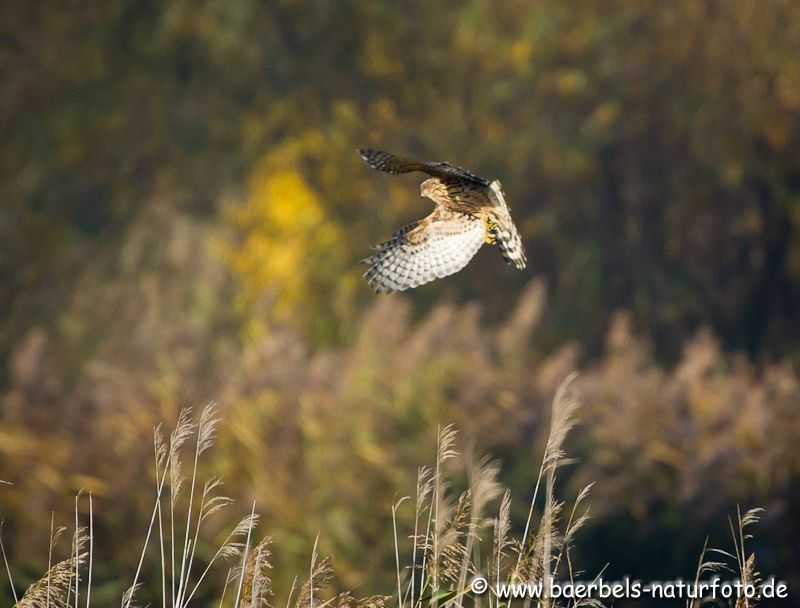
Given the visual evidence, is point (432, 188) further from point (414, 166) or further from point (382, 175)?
point (382, 175)

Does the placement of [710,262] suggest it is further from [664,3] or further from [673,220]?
[664,3]

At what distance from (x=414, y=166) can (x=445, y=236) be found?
0.72m

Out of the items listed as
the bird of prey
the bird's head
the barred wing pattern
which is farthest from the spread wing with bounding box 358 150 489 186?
the bird's head

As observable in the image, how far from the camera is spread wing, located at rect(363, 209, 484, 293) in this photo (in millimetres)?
4184

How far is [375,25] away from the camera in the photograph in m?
11.7

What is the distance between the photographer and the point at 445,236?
427 centimetres

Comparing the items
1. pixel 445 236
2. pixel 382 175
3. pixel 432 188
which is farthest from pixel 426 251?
pixel 382 175

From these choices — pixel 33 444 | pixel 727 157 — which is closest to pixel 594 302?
pixel 727 157

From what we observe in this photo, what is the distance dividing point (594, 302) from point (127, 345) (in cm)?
385

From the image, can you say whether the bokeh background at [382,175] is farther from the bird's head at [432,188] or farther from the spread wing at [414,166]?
the spread wing at [414,166]

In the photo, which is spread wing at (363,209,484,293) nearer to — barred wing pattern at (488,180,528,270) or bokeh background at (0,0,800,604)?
barred wing pattern at (488,180,528,270)

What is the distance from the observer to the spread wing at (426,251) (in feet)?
13.7

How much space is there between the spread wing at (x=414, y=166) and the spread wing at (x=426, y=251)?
0.27 metres

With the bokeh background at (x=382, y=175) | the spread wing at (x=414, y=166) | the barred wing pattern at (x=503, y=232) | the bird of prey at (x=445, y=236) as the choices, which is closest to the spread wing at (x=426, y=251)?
the bird of prey at (x=445, y=236)
